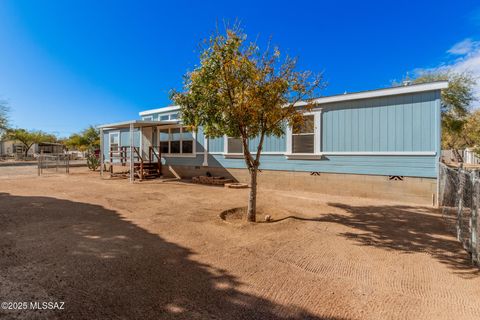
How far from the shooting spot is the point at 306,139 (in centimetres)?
982

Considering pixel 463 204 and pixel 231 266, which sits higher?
pixel 463 204

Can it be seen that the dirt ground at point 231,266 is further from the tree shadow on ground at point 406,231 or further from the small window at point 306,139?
the small window at point 306,139

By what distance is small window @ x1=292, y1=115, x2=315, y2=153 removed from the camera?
9.67 meters

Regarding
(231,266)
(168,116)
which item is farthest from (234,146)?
(231,266)

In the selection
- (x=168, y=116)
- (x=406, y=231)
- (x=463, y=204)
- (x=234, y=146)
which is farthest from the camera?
(x=168, y=116)

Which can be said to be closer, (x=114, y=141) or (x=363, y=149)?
(x=363, y=149)

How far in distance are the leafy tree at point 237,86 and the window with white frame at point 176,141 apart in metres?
8.05

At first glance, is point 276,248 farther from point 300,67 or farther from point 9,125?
point 9,125

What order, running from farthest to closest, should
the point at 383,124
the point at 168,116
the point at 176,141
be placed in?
the point at 168,116 < the point at 176,141 < the point at 383,124

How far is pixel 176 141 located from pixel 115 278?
11.6 m

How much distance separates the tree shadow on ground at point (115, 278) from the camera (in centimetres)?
234

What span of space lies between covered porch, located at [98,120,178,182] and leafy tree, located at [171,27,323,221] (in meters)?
7.64

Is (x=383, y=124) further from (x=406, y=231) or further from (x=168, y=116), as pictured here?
(x=168, y=116)

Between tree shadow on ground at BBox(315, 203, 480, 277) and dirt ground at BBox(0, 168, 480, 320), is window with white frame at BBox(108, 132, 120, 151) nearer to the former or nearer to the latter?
dirt ground at BBox(0, 168, 480, 320)
